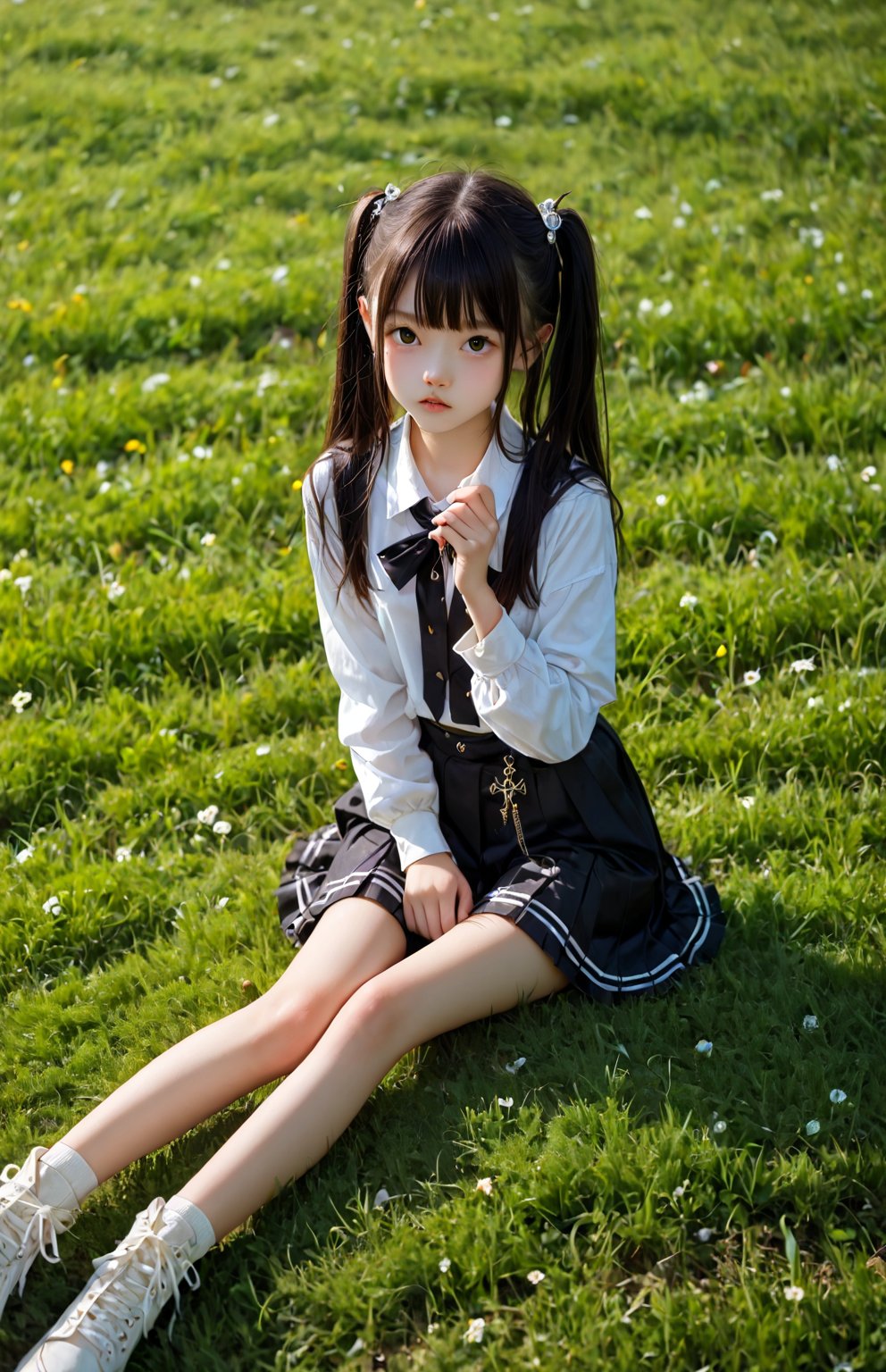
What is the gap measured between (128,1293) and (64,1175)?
0.25m

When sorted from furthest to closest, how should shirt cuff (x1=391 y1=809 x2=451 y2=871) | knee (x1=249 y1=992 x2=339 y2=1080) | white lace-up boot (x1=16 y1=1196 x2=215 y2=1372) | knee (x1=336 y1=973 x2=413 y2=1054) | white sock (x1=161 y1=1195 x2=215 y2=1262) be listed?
1. shirt cuff (x1=391 y1=809 x2=451 y2=871)
2. knee (x1=249 y1=992 x2=339 y2=1080)
3. knee (x1=336 y1=973 x2=413 y2=1054)
4. white sock (x1=161 y1=1195 x2=215 y2=1262)
5. white lace-up boot (x1=16 y1=1196 x2=215 y2=1372)

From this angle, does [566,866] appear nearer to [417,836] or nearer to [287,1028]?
[417,836]

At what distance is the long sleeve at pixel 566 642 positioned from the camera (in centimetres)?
250

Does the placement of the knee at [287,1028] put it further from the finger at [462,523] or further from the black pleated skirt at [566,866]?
the finger at [462,523]

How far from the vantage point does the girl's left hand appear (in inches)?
95.3

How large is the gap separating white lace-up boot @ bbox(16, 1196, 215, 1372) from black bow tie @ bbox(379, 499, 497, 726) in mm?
1081

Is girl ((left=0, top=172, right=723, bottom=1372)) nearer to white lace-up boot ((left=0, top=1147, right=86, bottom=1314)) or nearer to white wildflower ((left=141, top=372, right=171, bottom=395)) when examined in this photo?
white lace-up boot ((left=0, top=1147, right=86, bottom=1314))

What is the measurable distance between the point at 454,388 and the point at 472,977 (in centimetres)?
109

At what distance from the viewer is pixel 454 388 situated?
248cm

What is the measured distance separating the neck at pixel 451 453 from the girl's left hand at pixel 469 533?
11.9 inches

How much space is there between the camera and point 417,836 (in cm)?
273

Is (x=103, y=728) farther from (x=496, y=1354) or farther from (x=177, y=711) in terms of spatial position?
(x=496, y=1354)

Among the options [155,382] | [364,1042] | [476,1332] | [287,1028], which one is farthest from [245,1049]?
[155,382]

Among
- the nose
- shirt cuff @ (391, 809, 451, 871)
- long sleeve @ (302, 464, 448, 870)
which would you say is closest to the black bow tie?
long sleeve @ (302, 464, 448, 870)
